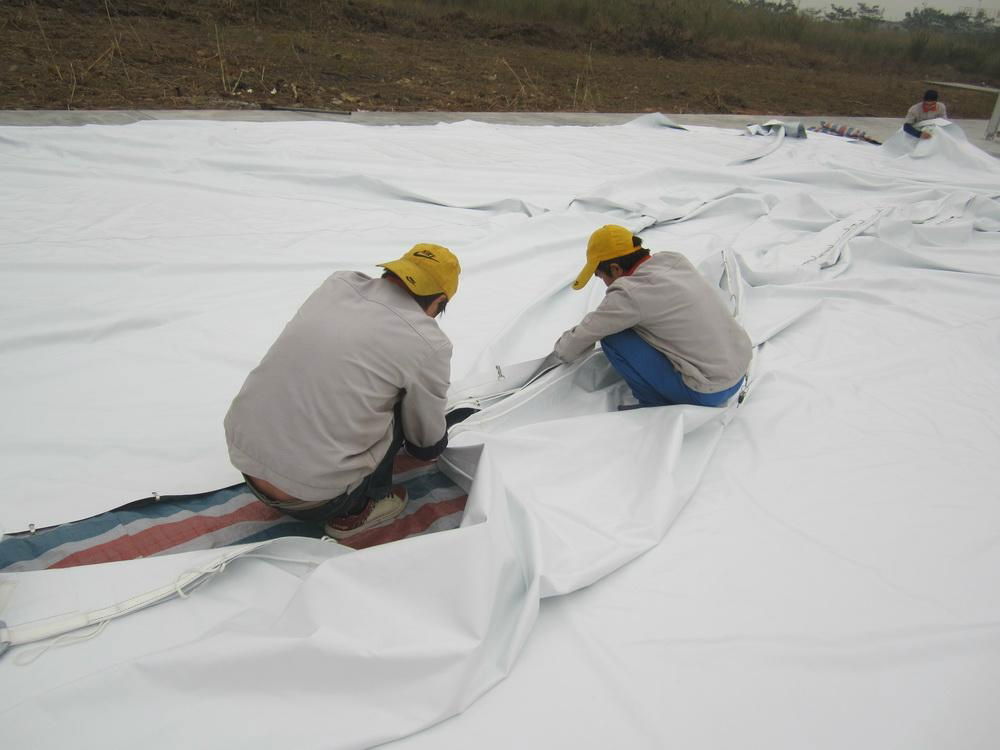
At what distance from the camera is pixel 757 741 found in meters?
1.07

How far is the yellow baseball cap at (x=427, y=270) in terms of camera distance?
4.50ft

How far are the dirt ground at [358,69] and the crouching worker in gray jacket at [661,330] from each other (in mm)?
4849

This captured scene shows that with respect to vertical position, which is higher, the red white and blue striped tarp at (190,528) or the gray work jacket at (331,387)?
the gray work jacket at (331,387)

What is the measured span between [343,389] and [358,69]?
746 cm

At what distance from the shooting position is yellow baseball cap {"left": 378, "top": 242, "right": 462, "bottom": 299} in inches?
54.1

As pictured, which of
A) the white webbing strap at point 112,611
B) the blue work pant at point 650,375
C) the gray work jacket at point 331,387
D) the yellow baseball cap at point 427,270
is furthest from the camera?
the blue work pant at point 650,375

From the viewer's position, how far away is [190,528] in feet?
4.71

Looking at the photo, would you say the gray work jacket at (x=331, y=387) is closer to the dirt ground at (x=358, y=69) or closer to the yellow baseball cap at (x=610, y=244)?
the yellow baseball cap at (x=610, y=244)

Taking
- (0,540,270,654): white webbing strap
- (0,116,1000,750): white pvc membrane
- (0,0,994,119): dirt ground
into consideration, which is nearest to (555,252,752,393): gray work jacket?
(0,116,1000,750): white pvc membrane

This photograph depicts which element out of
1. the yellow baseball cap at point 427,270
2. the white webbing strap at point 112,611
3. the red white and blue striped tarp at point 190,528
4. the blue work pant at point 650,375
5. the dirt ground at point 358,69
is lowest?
the red white and blue striped tarp at point 190,528

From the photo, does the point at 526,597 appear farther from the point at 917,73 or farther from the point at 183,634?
the point at 917,73

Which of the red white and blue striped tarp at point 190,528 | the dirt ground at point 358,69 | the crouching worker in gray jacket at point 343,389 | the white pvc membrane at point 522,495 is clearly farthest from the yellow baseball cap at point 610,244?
the dirt ground at point 358,69

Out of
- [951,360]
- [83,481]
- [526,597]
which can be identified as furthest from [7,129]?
[951,360]

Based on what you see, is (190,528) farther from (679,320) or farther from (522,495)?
(679,320)
